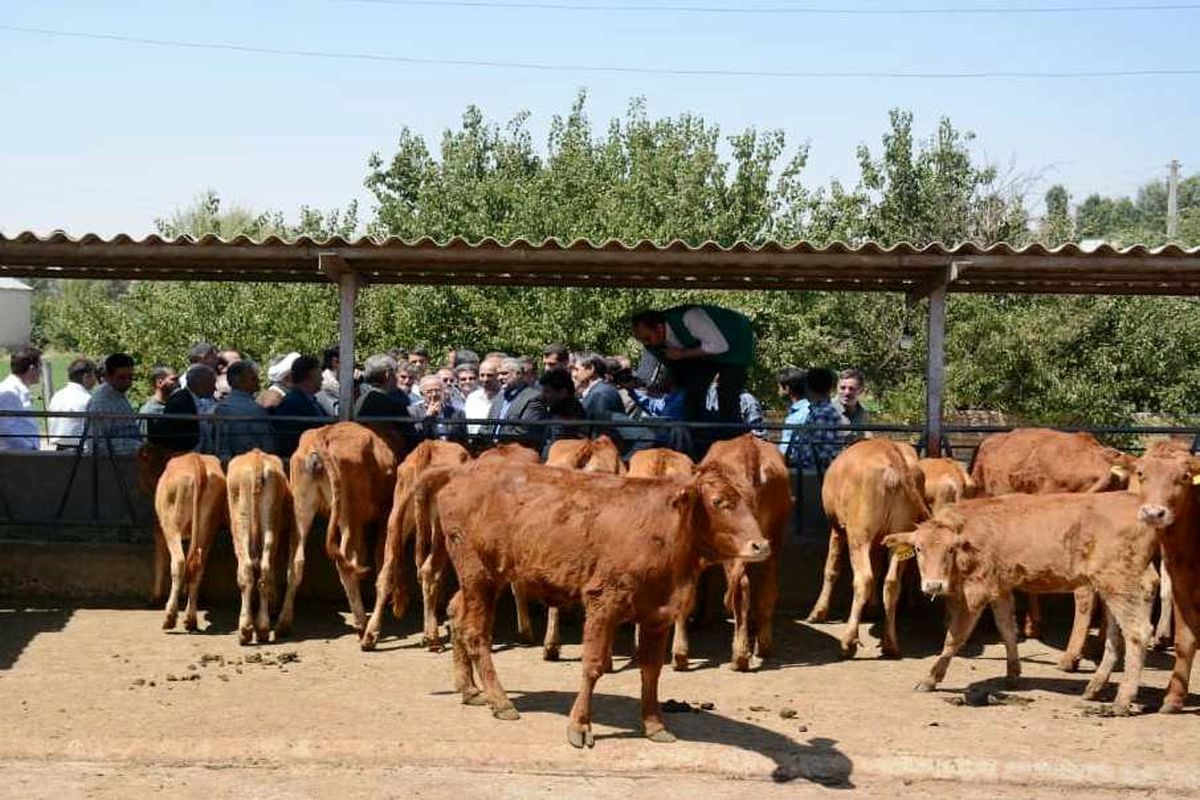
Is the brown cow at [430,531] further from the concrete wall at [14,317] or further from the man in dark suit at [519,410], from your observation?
the concrete wall at [14,317]

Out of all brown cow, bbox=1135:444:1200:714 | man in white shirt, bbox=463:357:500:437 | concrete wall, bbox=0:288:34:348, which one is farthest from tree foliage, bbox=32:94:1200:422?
brown cow, bbox=1135:444:1200:714

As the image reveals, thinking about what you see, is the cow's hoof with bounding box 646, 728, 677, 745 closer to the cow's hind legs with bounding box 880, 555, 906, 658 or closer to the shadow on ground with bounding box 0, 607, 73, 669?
the cow's hind legs with bounding box 880, 555, 906, 658

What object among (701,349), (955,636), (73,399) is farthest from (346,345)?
(955,636)

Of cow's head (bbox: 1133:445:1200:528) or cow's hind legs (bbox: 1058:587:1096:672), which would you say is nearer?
cow's head (bbox: 1133:445:1200:528)

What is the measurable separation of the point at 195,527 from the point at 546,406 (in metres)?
3.28

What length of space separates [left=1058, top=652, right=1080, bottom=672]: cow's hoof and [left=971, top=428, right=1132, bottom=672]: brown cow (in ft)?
0.10

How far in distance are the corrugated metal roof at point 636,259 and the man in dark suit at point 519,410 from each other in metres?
1.15

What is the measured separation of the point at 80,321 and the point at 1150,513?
28840 millimetres

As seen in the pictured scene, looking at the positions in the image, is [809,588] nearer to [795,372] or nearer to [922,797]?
[795,372]

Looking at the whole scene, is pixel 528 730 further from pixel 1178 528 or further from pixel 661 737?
pixel 1178 528

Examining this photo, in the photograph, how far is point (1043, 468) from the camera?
12492mm

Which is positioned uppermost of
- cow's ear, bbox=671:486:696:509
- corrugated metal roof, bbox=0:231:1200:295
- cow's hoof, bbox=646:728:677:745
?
corrugated metal roof, bbox=0:231:1200:295

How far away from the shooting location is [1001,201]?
4206 centimetres

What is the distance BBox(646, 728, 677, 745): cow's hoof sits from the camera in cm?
920
